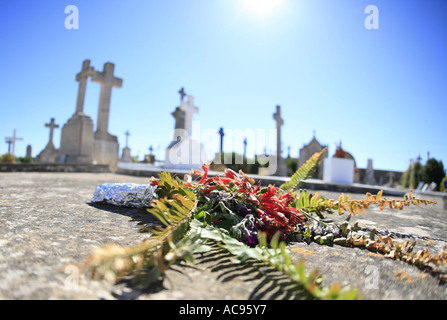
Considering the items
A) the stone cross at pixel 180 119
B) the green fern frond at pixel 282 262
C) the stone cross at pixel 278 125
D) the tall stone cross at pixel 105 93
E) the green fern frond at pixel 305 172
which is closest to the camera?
the green fern frond at pixel 282 262

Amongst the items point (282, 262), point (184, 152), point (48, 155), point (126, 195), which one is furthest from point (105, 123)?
point (282, 262)

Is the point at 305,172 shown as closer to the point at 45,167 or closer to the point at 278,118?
the point at 45,167

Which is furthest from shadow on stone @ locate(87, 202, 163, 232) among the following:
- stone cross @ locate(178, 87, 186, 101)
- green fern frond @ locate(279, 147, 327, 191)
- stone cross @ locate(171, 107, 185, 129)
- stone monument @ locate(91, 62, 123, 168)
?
stone cross @ locate(178, 87, 186, 101)

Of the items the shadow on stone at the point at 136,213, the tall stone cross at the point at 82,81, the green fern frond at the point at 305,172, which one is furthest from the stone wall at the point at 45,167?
the green fern frond at the point at 305,172

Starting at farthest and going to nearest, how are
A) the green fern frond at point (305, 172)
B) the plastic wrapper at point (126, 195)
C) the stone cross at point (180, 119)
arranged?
1. the stone cross at point (180, 119)
2. the plastic wrapper at point (126, 195)
3. the green fern frond at point (305, 172)

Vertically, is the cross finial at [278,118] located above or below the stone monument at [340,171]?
above

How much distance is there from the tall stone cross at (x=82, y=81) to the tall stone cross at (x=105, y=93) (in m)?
0.55

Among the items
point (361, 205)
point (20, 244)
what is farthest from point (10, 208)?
point (361, 205)

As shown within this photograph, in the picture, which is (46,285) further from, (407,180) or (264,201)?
(407,180)

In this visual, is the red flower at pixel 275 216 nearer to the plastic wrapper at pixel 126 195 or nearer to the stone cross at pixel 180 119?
the plastic wrapper at pixel 126 195

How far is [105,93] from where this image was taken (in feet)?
39.1

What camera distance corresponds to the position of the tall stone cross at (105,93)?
38.7 feet

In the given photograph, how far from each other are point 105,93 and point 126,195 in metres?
11.6

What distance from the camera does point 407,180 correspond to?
878 inches
